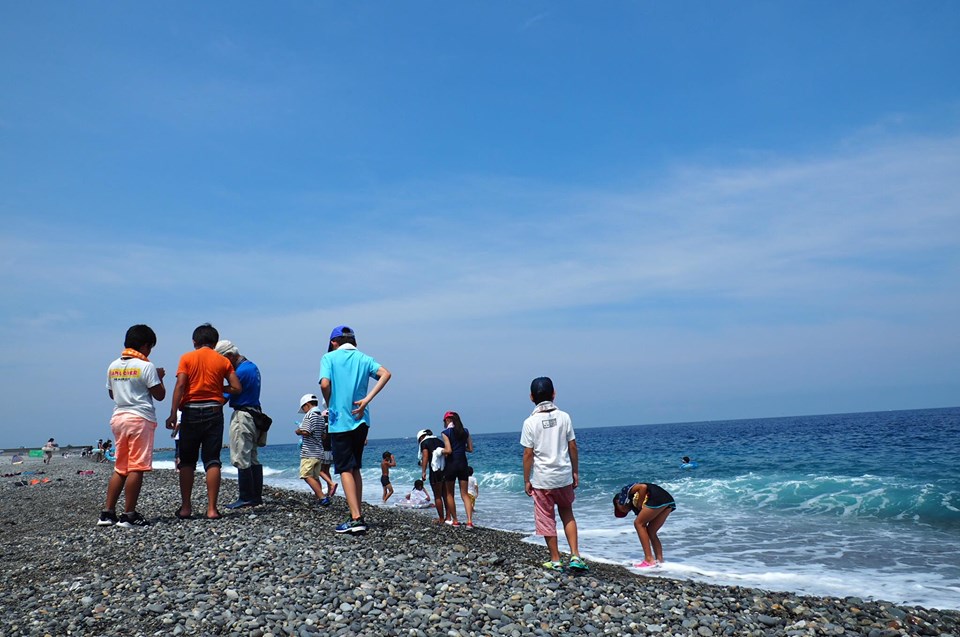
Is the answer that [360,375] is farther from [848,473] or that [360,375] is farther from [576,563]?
[848,473]

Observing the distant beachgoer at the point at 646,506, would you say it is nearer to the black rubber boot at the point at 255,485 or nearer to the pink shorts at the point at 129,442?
the black rubber boot at the point at 255,485

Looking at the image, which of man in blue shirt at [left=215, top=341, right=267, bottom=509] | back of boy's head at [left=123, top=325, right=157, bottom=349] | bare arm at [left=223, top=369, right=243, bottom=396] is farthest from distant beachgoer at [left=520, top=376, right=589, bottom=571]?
back of boy's head at [left=123, top=325, right=157, bottom=349]

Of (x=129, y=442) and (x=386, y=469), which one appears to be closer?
(x=129, y=442)

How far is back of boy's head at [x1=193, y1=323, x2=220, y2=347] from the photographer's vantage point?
7234 mm

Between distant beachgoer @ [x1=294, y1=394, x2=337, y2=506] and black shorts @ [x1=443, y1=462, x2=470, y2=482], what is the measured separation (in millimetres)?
2023

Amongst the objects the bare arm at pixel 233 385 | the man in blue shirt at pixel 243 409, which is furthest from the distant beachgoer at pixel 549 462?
the man in blue shirt at pixel 243 409

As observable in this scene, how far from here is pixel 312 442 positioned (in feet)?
34.3

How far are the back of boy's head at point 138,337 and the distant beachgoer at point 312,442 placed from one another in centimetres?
370

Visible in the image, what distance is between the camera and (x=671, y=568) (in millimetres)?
8828

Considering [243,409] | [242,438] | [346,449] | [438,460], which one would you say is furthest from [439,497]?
[346,449]

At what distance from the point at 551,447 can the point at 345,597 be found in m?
2.27

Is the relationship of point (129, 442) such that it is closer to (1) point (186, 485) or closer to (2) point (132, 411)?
(2) point (132, 411)

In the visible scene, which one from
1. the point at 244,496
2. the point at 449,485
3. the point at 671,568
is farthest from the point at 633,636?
the point at 449,485

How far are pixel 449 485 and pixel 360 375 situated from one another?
531 centimetres
